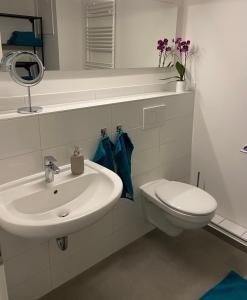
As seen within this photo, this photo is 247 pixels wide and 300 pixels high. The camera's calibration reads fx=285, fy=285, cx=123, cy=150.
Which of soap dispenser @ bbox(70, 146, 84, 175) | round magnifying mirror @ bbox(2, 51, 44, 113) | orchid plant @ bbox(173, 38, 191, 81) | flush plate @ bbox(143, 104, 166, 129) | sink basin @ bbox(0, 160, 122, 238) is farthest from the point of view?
orchid plant @ bbox(173, 38, 191, 81)

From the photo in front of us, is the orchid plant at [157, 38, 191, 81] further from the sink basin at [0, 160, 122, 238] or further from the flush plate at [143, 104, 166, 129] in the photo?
the sink basin at [0, 160, 122, 238]

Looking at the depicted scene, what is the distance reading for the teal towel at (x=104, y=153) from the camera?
1.69 meters

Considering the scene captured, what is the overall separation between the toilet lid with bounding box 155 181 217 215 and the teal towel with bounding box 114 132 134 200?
0.88ft

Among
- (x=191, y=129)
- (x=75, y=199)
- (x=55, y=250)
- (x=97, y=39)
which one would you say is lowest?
(x=55, y=250)

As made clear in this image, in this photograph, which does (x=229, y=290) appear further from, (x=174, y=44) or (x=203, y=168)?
(x=174, y=44)

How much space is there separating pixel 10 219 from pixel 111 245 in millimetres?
1073

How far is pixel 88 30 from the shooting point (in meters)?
1.77

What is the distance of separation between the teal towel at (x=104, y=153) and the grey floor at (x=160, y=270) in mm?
757

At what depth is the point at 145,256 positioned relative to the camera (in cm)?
208

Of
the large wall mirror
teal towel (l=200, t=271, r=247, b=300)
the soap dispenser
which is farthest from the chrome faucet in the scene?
teal towel (l=200, t=271, r=247, b=300)

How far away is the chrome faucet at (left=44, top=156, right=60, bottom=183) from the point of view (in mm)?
1385

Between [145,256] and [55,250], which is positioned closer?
[55,250]

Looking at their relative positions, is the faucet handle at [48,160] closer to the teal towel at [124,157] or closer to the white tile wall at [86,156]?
the white tile wall at [86,156]

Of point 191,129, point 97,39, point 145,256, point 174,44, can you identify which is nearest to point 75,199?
point 145,256
